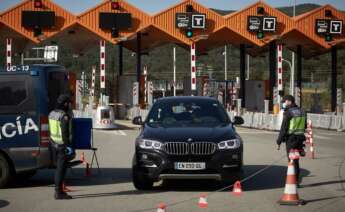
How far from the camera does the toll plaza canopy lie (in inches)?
1457

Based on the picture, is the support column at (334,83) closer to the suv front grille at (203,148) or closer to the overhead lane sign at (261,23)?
the overhead lane sign at (261,23)

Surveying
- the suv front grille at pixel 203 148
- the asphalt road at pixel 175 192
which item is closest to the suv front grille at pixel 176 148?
the suv front grille at pixel 203 148

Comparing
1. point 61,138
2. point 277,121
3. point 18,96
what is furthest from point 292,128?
point 277,121

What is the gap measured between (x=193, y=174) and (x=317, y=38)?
31.0 meters

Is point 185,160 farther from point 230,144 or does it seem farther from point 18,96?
point 18,96

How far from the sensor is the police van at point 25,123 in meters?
12.4

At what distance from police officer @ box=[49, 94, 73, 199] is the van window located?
1.10 metres

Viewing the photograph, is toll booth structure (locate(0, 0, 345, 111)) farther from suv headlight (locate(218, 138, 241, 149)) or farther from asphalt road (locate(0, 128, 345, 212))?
suv headlight (locate(218, 138, 241, 149))

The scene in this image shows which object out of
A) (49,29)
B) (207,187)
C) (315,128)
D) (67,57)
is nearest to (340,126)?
(315,128)

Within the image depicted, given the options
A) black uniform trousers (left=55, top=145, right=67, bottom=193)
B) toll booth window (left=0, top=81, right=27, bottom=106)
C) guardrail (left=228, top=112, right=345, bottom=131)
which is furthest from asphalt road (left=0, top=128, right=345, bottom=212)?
guardrail (left=228, top=112, right=345, bottom=131)

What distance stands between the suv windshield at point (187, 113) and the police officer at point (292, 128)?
1.06 meters

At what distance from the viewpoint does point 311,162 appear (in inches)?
702

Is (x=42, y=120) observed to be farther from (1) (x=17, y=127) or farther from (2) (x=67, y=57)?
(2) (x=67, y=57)

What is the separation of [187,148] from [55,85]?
281cm
